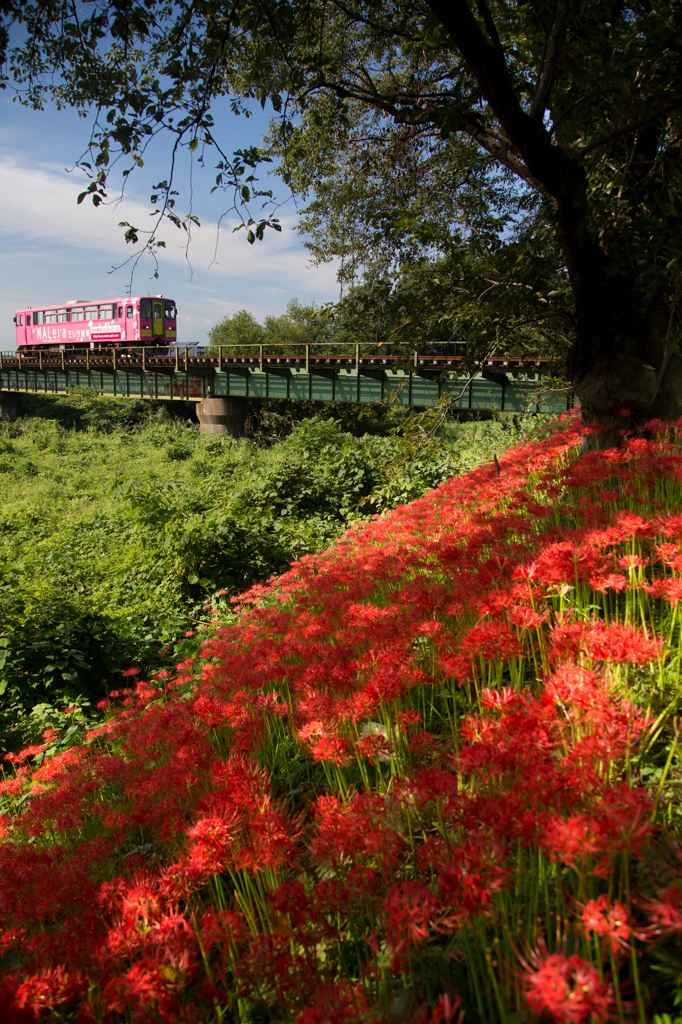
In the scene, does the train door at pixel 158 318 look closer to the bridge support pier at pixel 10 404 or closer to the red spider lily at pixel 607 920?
the bridge support pier at pixel 10 404

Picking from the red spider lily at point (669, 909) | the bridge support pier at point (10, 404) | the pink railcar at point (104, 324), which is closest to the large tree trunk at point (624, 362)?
the red spider lily at point (669, 909)

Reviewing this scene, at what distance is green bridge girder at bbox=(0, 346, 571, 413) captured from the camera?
20.8m

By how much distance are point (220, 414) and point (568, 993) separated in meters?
32.9

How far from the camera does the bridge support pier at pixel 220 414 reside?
32219mm

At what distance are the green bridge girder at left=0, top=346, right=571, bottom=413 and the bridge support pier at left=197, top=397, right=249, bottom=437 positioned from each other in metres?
0.55

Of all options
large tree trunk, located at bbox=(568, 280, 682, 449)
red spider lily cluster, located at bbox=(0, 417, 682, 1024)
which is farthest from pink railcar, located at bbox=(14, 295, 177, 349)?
red spider lily cluster, located at bbox=(0, 417, 682, 1024)

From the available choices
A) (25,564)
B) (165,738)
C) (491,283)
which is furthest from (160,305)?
(165,738)

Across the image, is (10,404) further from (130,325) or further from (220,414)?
(220,414)

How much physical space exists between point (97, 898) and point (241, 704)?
0.89 m

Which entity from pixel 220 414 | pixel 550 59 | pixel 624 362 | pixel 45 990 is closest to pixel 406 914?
pixel 45 990

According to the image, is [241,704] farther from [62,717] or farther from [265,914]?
[62,717]

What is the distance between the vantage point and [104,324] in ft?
119

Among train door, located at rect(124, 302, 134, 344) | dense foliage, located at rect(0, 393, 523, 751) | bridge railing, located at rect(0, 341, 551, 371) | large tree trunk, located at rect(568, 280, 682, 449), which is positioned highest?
train door, located at rect(124, 302, 134, 344)

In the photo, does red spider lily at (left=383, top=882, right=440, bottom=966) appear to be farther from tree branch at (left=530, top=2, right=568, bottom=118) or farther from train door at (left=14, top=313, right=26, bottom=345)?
train door at (left=14, top=313, right=26, bottom=345)
